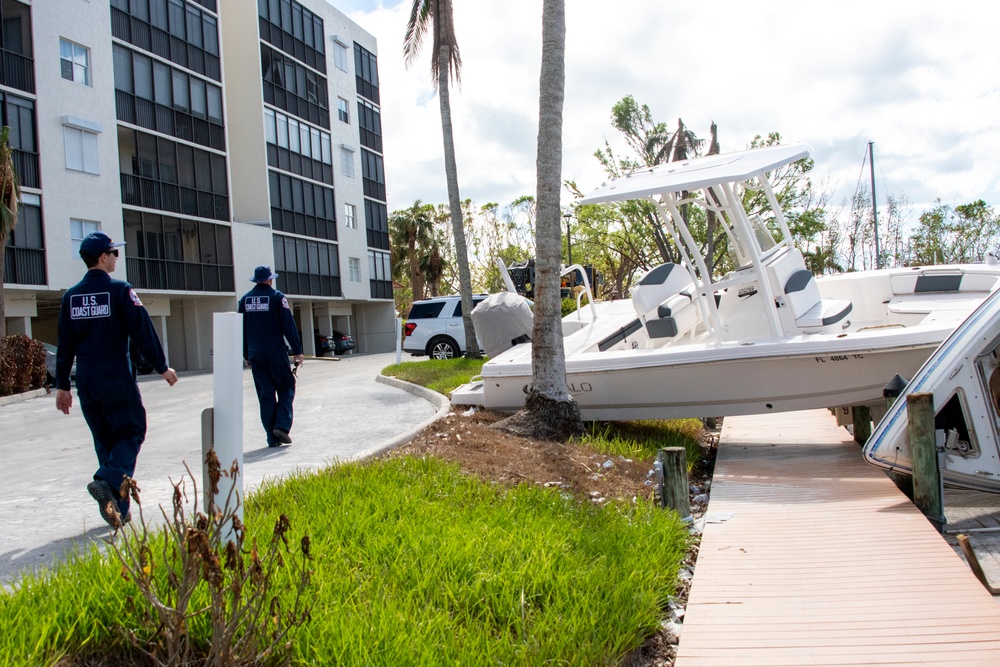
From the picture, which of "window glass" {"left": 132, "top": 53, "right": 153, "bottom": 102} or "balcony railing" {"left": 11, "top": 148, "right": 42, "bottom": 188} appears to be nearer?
"balcony railing" {"left": 11, "top": 148, "right": 42, "bottom": 188}

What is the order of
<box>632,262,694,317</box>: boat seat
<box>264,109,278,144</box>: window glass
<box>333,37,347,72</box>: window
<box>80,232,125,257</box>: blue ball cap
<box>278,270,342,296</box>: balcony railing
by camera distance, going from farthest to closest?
<box>333,37,347,72</box>: window → <box>278,270,342,296</box>: balcony railing → <box>264,109,278,144</box>: window glass → <box>632,262,694,317</box>: boat seat → <box>80,232,125,257</box>: blue ball cap

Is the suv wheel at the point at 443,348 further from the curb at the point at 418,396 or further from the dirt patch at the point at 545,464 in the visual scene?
the dirt patch at the point at 545,464

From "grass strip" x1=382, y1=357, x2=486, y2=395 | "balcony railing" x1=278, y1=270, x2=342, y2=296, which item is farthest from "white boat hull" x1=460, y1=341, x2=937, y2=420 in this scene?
"balcony railing" x1=278, y1=270, x2=342, y2=296

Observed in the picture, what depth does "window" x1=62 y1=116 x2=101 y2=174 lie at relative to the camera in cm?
2647

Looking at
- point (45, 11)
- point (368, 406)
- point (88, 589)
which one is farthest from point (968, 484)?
point (45, 11)

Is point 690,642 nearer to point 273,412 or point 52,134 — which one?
point 273,412

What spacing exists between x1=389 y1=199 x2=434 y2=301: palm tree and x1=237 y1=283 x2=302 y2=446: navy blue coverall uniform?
1773 inches

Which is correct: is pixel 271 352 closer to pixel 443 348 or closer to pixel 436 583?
pixel 436 583

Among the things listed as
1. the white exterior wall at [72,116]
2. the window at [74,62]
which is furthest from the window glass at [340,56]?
the window at [74,62]

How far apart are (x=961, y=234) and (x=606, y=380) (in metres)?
42.3

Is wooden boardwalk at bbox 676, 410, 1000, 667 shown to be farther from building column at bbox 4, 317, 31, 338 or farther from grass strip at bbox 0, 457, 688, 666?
building column at bbox 4, 317, 31, 338

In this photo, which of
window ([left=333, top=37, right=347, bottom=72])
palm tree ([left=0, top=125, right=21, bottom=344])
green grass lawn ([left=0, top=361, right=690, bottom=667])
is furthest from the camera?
window ([left=333, top=37, right=347, bottom=72])

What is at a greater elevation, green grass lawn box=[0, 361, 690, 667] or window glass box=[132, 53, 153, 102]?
window glass box=[132, 53, 153, 102]

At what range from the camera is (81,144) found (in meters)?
27.0
